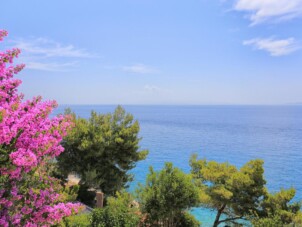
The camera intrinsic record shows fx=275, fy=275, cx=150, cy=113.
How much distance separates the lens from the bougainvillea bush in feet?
17.5

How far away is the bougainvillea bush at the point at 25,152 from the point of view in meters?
5.34

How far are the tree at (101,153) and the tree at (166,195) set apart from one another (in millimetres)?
9251

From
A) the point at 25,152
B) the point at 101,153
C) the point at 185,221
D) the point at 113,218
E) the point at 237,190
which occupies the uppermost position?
the point at 25,152

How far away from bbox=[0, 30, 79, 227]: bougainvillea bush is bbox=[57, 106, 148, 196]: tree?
54.9ft

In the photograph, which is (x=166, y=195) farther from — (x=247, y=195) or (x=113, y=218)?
(x=247, y=195)

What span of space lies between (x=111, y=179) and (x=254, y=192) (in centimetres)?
1335

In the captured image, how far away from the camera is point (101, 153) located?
78.8 ft

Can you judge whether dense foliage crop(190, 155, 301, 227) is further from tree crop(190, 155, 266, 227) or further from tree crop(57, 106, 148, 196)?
tree crop(57, 106, 148, 196)

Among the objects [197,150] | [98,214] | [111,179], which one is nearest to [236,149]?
[197,150]

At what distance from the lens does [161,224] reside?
643 inches

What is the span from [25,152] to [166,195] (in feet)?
35.1

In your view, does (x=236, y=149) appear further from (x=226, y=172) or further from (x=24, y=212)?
(x=24, y=212)

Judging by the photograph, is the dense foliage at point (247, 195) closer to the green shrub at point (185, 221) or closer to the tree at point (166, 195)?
the green shrub at point (185, 221)

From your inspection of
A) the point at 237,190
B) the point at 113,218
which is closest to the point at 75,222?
the point at 113,218
